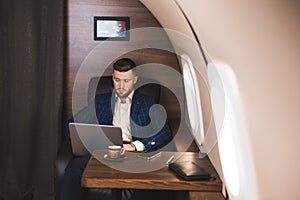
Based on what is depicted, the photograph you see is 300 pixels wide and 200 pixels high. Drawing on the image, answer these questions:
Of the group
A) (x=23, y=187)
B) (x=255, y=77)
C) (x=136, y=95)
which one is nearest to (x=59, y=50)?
(x=136, y=95)

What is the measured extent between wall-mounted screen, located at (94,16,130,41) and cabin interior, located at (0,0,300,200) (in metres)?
0.04

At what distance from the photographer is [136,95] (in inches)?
172

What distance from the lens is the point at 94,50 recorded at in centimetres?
496

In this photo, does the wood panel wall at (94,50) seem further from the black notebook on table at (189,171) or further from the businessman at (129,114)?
the black notebook on table at (189,171)

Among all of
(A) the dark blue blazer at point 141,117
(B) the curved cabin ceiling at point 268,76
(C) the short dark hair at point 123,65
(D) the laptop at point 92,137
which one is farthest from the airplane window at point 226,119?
(C) the short dark hair at point 123,65

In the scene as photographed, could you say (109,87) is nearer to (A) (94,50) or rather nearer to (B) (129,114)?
(B) (129,114)

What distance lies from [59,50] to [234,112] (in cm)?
295

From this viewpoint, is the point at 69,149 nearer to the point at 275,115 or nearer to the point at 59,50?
the point at 59,50

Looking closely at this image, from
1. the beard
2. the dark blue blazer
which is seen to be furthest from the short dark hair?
the dark blue blazer

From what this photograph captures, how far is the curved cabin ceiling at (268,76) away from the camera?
169 centimetres

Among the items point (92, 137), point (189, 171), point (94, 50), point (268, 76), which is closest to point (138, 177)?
point (189, 171)

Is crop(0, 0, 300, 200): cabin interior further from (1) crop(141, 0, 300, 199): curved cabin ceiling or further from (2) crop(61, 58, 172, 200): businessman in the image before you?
(2) crop(61, 58, 172, 200): businessman

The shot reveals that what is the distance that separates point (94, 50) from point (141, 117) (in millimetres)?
974

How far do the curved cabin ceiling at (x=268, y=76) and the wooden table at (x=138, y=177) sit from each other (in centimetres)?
111
